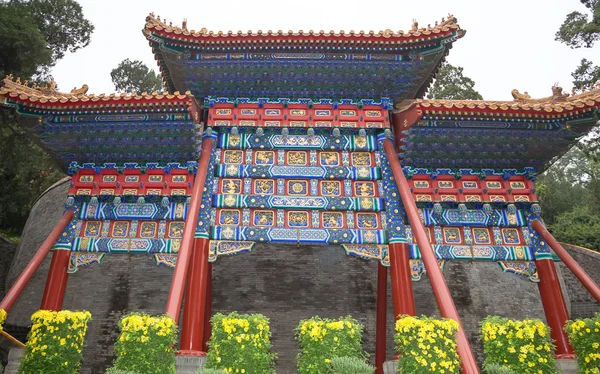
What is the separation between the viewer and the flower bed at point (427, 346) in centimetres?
503

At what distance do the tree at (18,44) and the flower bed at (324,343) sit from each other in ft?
46.4

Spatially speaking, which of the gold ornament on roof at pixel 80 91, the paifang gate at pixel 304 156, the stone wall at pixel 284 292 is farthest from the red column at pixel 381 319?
the gold ornament on roof at pixel 80 91

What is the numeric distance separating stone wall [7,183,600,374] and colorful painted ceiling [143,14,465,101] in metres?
5.50

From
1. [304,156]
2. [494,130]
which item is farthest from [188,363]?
[494,130]

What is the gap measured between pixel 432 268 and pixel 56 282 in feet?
20.7

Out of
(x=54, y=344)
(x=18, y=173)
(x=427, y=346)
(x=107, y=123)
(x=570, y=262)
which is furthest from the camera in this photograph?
(x=18, y=173)

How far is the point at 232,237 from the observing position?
7496mm

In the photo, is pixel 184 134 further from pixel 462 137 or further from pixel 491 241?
pixel 491 241

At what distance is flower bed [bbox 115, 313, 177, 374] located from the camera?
5102mm

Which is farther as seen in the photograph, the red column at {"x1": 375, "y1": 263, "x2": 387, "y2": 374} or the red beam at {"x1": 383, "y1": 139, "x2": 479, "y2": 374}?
the red column at {"x1": 375, "y1": 263, "x2": 387, "y2": 374}

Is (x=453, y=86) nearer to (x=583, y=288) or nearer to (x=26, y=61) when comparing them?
(x=583, y=288)

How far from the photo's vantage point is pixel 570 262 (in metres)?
7.10

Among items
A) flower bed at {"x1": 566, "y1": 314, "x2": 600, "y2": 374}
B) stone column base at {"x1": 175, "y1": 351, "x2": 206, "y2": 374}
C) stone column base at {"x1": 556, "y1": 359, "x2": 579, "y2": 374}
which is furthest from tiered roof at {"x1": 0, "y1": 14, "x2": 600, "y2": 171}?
stone column base at {"x1": 175, "y1": 351, "x2": 206, "y2": 374}

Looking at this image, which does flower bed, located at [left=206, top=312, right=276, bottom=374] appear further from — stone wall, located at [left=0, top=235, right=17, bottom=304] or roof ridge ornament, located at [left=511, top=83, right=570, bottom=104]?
stone wall, located at [left=0, top=235, right=17, bottom=304]
